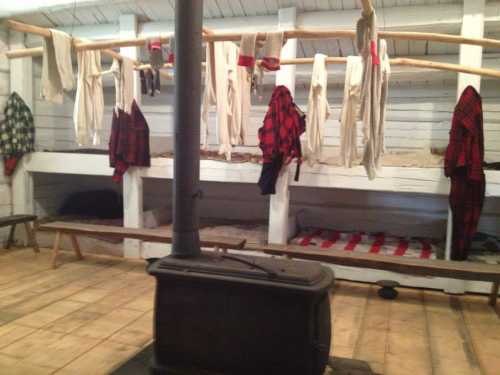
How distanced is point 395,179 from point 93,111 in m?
2.68

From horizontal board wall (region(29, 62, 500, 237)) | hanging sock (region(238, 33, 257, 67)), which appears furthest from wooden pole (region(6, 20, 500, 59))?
horizontal board wall (region(29, 62, 500, 237))

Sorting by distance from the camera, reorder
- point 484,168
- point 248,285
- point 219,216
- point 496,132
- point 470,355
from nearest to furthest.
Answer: point 248,285
point 470,355
point 484,168
point 496,132
point 219,216

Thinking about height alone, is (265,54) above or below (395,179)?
above

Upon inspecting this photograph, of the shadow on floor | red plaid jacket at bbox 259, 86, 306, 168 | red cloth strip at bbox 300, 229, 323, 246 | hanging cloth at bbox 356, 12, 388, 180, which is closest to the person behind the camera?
the shadow on floor

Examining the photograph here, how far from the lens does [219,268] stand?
78.7 inches

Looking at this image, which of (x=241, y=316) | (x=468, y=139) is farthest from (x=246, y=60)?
(x=468, y=139)

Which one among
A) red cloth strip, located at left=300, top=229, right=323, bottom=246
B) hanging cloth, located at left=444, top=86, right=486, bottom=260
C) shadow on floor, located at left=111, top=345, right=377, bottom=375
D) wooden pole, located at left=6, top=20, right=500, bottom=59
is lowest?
shadow on floor, located at left=111, top=345, right=377, bottom=375

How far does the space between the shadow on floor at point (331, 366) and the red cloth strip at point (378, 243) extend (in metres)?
1.78

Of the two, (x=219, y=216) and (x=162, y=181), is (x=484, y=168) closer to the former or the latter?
(x=219, y=216)

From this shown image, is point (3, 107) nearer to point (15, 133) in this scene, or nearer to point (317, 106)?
point (15, 133)

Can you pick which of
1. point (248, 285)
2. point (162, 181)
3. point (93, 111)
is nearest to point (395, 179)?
point (248, 285)

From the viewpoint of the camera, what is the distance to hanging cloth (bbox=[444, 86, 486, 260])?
3389 mm

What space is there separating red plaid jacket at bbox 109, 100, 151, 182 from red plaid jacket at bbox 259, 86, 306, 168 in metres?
1.38

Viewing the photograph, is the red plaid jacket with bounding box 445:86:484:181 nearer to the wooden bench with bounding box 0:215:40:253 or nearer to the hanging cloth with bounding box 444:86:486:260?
the hanging cloth with bounding box 444:86:486:260
